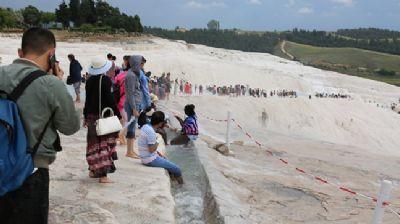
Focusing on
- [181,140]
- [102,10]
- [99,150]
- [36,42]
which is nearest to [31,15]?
[102,10]

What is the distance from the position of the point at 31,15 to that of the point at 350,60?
10665 centimetres

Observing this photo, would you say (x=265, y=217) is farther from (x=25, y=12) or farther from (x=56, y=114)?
(x=25, y=12)

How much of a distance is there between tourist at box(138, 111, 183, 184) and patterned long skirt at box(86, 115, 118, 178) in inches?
44.9

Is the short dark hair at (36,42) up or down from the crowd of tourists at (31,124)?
up

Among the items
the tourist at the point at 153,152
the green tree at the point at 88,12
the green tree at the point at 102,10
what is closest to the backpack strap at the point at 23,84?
the tourist at the point at 153,152

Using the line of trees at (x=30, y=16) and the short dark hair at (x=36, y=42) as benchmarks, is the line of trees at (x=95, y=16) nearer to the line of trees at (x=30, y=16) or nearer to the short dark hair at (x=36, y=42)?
the line of trees at (x=30, y=16)

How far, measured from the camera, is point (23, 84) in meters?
3.19

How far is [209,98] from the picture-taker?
106 feet

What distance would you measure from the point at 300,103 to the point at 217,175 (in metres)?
32.6

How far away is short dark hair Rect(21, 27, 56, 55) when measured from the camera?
3.36 m

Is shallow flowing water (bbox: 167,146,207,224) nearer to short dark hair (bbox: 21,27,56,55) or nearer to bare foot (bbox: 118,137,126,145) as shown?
bare foot (bbox: 118,137,126,145)

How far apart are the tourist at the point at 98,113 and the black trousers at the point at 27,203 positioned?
2965 mm

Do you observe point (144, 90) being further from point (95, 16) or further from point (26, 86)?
point (95, 16)

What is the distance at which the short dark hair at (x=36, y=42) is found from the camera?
3359mm
